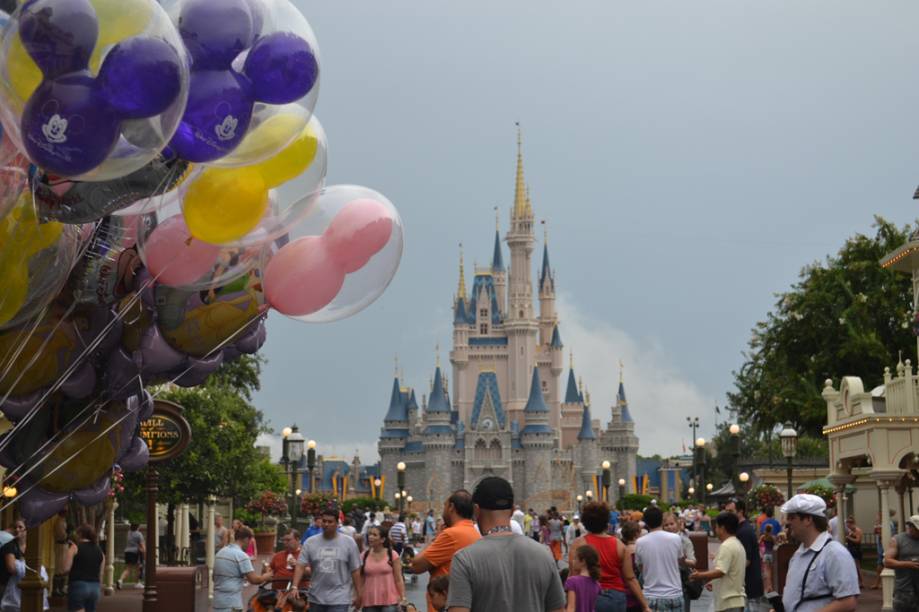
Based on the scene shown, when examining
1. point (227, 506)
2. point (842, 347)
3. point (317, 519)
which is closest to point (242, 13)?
point (317, 519)

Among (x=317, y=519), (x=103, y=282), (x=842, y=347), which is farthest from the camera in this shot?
(x=842, y=347)

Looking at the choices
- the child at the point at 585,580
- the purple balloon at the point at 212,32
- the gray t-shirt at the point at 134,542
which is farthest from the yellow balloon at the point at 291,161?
the gray t-shirt at the point at 134,542

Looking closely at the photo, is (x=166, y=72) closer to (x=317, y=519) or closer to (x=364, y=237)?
(x=364, y=237)

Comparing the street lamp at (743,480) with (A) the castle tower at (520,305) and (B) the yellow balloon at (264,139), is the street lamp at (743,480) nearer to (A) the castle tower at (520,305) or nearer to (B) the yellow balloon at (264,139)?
(B) the yellow balloon at (264,139)

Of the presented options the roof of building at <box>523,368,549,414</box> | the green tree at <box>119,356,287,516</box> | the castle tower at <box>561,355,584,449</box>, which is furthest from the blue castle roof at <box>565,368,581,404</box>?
the green tree at <box>119,356,287,516</box>

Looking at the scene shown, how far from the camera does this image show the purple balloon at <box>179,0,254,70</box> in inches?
320

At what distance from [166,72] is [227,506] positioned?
2324 inches

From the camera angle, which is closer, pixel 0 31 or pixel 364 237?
pixel 0 31

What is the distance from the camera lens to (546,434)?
495 feet

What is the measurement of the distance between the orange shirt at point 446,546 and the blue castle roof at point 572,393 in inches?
6282

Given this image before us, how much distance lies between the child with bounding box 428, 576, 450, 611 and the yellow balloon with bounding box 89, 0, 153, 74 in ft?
15.0

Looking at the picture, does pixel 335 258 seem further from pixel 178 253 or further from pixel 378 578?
pixel 378 578

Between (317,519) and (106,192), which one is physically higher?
(106,192)

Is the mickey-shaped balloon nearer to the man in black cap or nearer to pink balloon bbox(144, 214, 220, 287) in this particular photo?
pink balloon bbox(144, 214, 220, 287)
